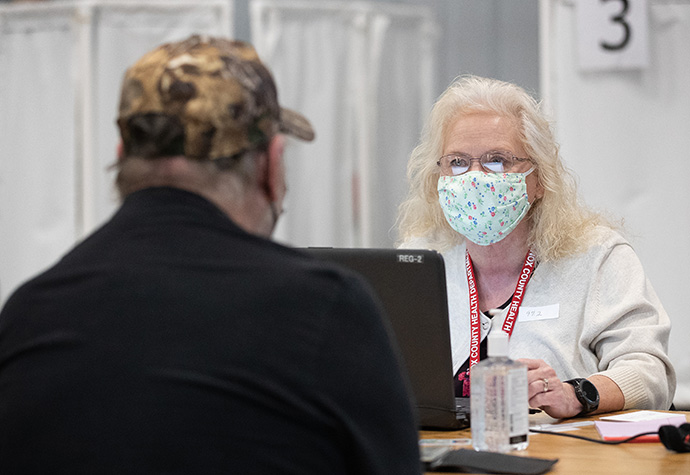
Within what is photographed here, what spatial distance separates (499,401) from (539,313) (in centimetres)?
70

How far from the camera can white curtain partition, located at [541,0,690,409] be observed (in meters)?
3.19

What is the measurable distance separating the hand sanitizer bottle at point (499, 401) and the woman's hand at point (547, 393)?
0.68 ft

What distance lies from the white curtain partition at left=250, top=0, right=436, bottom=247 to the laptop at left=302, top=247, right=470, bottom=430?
2.07m

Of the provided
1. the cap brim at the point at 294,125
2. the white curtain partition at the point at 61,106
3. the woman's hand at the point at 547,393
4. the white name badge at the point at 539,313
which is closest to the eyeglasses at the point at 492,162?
the white name badge at the point at 539,313

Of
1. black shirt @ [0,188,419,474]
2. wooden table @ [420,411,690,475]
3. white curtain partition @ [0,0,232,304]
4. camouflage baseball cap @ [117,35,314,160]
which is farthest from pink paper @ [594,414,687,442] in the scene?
white curtain partition @ [0,0,232,304]

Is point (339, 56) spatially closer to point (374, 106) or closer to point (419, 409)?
point (374, 106)

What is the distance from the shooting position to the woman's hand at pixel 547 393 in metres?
1.52

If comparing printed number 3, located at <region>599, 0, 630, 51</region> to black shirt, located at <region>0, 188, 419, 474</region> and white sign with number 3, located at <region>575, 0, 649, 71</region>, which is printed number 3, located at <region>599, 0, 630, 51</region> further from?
black shirt, located at <region>0, 188, 419, 474</region>

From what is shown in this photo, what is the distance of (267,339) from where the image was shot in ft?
2.46

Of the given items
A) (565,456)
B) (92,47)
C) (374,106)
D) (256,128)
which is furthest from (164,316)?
(92,47)

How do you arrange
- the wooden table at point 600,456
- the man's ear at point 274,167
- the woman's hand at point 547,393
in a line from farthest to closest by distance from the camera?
the woman's hand at point 547,393
the wooden table at point 600,456
the man's ear at point 274,167

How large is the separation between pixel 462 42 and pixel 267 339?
3.26 meters

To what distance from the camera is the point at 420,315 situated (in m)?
1.42

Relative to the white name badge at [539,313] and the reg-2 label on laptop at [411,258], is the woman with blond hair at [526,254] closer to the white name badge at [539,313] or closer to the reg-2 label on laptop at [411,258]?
the white name badge at [539,313]
